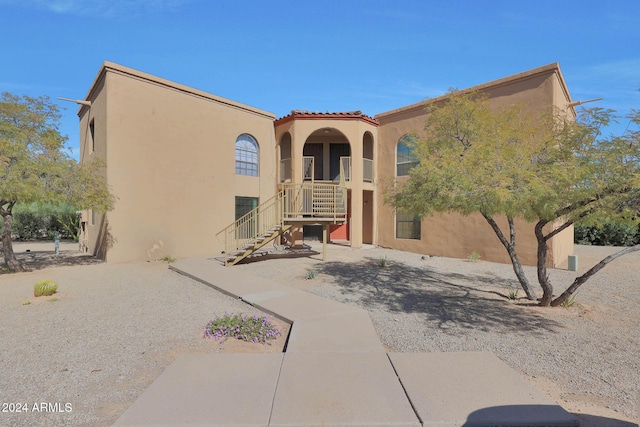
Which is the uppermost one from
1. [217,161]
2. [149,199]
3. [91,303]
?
[217,161]

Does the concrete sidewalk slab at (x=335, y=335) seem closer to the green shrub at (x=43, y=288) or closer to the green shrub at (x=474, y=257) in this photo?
the green shrub at (x=43, y=288)

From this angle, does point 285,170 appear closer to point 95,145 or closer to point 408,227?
point 408,227

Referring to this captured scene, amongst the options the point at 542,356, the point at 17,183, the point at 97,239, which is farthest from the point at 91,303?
the point at 542,356

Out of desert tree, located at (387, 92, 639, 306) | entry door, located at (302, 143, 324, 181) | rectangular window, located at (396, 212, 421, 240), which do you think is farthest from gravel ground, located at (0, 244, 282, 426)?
entry door, located at (302, 143, 324, 181)

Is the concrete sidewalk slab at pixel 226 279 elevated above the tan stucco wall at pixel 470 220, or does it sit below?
below

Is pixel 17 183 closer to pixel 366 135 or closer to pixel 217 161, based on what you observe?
pixel 217 161

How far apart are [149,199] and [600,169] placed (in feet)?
43.3

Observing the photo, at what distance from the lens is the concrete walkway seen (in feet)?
8.91

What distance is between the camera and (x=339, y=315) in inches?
223

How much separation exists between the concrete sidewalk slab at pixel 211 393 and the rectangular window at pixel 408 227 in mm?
12043

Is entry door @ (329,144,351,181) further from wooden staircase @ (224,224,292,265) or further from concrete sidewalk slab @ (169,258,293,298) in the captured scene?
concrete sidewalk slab @ (169,258,293,298)

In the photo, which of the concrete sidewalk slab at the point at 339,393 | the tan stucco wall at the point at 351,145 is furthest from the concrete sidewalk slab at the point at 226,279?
the tan stucco wall at the point at 351,145

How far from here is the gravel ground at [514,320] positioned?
11.7 ft

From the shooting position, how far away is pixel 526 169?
536 centimetres
